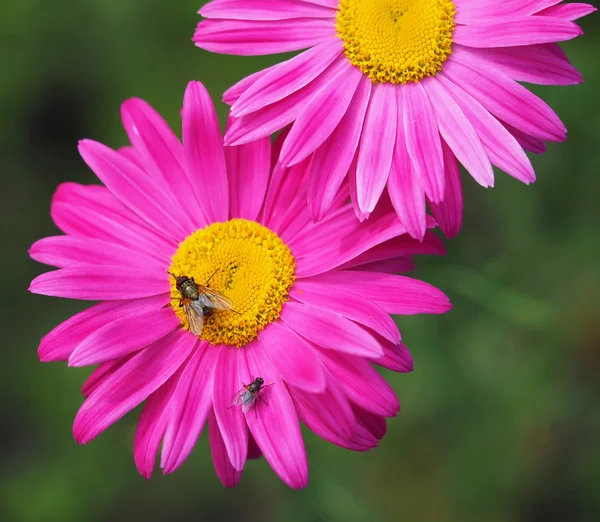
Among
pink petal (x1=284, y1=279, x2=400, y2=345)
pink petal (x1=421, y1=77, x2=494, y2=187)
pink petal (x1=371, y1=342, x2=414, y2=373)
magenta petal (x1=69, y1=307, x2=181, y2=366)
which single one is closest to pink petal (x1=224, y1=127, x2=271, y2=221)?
pink petal (x1=284, y1=279, x2=400, y2=345)

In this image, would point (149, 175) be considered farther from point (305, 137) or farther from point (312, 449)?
point (312, 449)

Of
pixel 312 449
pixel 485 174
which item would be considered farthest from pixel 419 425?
pixel 485 174

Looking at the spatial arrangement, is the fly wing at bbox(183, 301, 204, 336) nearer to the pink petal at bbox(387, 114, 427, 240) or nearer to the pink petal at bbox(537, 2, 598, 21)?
the pink petal at bbox(387, 114, 427, 240)

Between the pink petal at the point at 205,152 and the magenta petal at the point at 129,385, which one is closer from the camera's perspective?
the magenta petal at the point at 129,385

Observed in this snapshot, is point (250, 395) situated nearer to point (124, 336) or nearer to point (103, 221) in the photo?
point (124, 336)

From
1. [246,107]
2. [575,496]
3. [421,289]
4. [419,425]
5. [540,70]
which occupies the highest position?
[246,107]

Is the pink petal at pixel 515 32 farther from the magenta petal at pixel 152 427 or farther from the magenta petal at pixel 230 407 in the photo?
the magenta petal at pixel 152 427

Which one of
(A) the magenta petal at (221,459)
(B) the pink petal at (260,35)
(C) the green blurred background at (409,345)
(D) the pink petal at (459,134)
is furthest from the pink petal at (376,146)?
(C) the green blurred background at (409,345)
